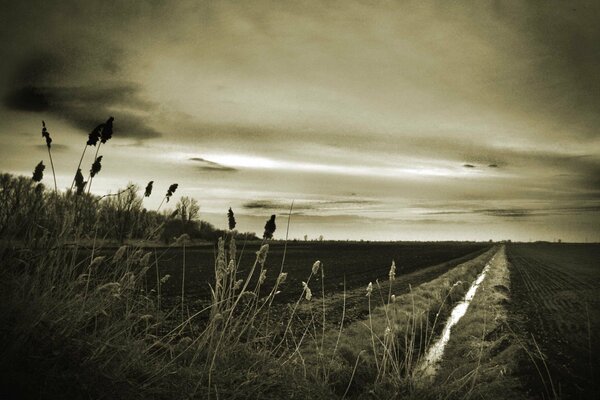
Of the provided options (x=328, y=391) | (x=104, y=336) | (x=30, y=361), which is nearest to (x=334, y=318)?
(x=328, y=391)

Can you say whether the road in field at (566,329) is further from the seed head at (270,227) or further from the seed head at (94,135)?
the seed head at (94,135)

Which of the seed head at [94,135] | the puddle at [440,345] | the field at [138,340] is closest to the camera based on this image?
the field at [138,340]

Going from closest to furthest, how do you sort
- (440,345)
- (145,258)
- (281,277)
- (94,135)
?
(94,135) → (145,258) → (281,277) → (440,345)

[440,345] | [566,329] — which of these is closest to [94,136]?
[440,345]

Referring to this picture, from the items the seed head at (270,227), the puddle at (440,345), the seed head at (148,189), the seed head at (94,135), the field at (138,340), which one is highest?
the seed head at (94,135)

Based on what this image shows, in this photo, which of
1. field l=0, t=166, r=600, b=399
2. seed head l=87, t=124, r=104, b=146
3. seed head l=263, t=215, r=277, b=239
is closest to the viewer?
field l=0, t=166, r=600, b=399

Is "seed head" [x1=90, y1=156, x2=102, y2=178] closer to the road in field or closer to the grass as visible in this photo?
the grass

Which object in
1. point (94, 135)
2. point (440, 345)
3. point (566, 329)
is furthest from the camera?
point (566, 329)

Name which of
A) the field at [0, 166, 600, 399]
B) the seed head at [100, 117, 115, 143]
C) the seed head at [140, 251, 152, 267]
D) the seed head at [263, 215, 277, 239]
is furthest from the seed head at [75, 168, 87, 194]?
the seed head at [263, 215, 277, 239]

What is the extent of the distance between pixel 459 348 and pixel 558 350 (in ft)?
8.91

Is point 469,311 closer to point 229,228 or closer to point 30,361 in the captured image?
point 229,228

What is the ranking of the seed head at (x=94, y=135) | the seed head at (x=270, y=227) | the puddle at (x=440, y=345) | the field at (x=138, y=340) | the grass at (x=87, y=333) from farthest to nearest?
the puddle at (x=440, y=345), the seed head at (x=270, y=227), the seed head at (x=94, y=135), the field at (x=138, y=340), the grass at (x=87, y=333)

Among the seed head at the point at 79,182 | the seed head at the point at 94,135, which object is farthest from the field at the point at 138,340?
the seed head at the point at 94,135

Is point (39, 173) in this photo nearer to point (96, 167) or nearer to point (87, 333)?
point (96, 167)
